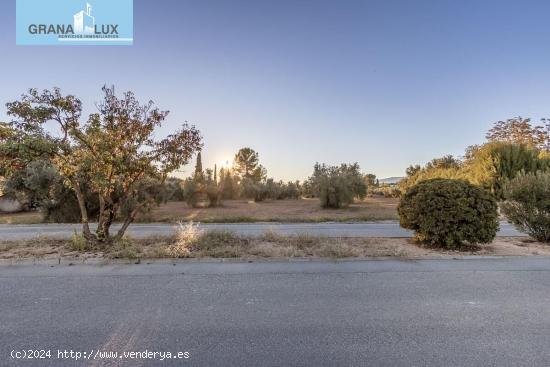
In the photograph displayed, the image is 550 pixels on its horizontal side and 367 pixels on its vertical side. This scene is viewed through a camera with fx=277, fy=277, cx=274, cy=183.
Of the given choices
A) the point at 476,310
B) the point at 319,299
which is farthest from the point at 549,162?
the point at 319,299

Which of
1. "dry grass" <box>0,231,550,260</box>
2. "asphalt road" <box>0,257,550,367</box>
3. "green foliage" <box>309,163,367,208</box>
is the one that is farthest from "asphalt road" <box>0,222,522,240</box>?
"green foliage" <box>309,163,367,208</box>

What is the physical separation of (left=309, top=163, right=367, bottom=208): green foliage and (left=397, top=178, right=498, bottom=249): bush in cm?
1623

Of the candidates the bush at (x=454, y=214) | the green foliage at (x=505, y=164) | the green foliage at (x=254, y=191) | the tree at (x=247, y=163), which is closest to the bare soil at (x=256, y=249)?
the bush at (x=454, y=214)

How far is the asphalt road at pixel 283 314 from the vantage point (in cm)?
271

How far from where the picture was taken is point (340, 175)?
24.6 m

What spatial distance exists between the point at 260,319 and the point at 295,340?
2.08ft

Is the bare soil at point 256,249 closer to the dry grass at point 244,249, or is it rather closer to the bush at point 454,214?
the dry grass at point 244,249

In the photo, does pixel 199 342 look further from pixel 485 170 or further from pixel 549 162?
pixel 549 162

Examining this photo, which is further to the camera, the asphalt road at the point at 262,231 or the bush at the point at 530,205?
the asphalt road at the point at 262,231

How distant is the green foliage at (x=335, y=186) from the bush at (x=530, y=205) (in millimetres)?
15387

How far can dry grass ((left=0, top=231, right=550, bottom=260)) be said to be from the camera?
632cm

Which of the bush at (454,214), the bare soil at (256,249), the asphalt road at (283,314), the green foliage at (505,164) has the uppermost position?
the green foliage at (505,164)

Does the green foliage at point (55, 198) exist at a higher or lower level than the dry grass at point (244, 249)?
higher

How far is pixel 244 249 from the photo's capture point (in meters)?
6.82
